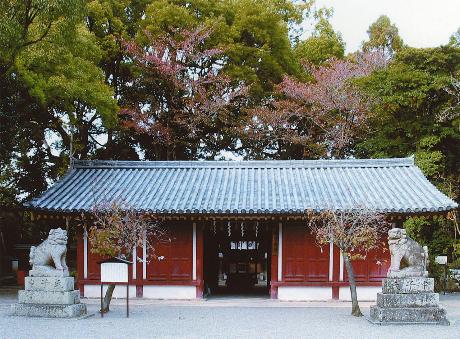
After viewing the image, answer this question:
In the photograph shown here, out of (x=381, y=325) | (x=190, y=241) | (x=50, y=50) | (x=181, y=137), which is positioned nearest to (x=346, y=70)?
(x=181, y=137)

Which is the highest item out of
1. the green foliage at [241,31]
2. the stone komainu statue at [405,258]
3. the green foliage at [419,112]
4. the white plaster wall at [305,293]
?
the green foliage at [241,31]

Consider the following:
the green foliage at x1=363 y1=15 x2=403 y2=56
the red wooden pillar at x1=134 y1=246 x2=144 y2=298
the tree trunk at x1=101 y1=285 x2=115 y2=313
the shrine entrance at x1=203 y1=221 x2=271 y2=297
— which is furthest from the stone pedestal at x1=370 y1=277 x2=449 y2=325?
the green foliage at x1=363 y1=15 x2=403 y2=56

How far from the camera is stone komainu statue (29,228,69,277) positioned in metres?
12.4

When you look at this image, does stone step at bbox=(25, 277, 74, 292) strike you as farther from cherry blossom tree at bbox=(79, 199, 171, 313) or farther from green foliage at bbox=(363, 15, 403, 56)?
green foliage at bbox=(363, 15, 403, 56)

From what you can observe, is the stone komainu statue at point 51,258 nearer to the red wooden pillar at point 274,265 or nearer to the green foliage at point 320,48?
the red wooden pillar at point 274,265

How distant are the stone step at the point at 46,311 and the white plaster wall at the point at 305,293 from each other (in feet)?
21.6

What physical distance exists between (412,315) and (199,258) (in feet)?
23.2

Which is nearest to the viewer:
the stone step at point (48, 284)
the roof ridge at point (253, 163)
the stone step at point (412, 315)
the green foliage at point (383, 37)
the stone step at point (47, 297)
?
the stone step at point (412, 315)

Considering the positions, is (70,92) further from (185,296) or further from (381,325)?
(381,325)

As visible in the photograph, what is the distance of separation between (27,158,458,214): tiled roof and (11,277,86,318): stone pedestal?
13.1ft

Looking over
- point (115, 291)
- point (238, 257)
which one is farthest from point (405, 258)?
point (238, 257)

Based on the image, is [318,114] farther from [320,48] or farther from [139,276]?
[139,276]

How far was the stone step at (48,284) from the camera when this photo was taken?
40.1 ft

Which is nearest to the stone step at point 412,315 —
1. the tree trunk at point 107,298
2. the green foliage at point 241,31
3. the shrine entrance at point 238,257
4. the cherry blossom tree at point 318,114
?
the tree trunk at point 107,298
